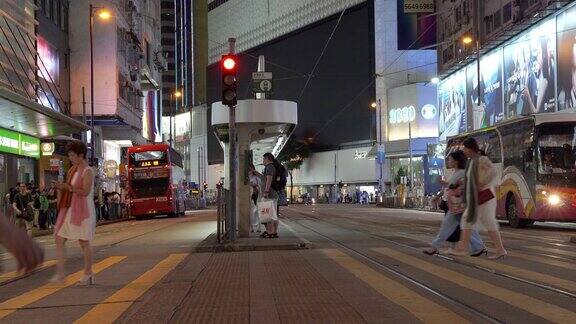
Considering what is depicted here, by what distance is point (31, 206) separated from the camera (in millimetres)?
22547

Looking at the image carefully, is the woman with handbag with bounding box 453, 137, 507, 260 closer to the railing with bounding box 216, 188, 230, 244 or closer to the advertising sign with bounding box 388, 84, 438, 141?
the railing with bounding box 216, 188, 230, 244

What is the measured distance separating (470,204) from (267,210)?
5.53m

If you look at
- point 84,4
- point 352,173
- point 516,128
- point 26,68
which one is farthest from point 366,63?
point 516,128

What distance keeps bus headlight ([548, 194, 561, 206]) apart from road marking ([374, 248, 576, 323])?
10.5 m

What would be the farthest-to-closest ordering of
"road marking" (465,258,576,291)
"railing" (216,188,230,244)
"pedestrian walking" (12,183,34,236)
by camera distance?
"pedestrian walking" (12,183,34,236) < "railing" (216,188,230,244) < "road marking" (465,258,576,291)

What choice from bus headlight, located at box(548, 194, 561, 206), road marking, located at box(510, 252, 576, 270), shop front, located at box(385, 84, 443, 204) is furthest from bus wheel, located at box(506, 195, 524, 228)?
shop front, located at box(385, 84, 443, 204)

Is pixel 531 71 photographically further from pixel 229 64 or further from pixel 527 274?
pixel 527 274

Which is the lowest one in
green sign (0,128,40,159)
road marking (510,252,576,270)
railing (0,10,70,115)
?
road marking (510,252,576,270)

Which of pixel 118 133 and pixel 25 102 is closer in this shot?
pixel 25 102

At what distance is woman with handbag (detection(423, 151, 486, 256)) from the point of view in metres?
11.6

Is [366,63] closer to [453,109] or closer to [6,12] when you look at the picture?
[453,109]

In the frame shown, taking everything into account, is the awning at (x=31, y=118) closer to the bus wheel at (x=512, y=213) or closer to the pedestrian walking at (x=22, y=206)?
the pedestrian walking at (x=22, y=206)

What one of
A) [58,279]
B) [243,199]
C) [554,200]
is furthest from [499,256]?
[554,200]

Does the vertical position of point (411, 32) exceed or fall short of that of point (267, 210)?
it exceeds it
